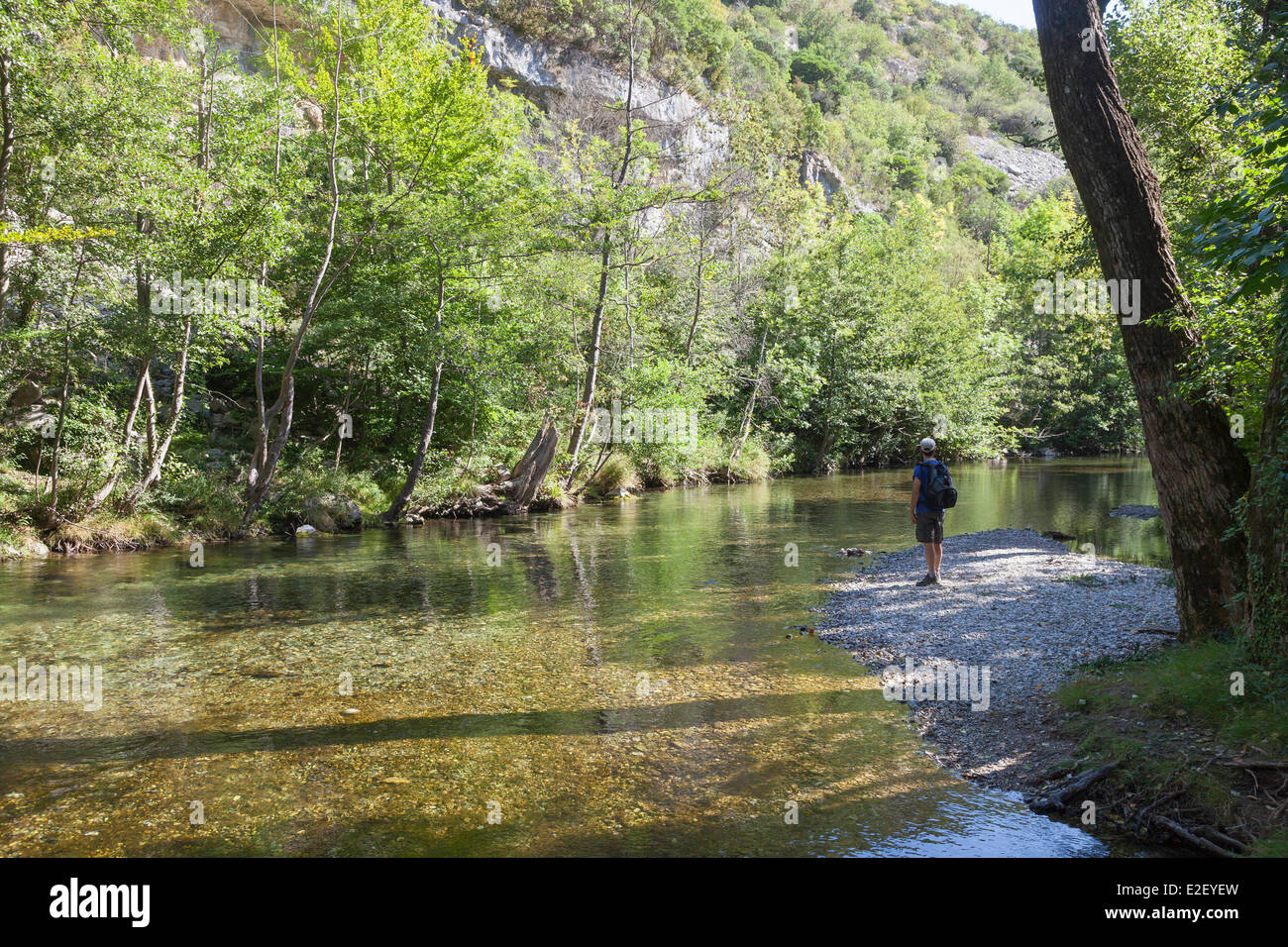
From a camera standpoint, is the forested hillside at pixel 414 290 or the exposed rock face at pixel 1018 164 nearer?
the forested hillside at pixel 414 290

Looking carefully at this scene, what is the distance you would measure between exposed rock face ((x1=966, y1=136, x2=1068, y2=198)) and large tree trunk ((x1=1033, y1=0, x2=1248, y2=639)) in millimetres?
105361

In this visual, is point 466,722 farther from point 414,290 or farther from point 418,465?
point 414,290

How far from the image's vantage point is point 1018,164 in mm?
104625

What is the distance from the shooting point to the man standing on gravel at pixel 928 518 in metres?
10.9

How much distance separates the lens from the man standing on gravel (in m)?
10.9

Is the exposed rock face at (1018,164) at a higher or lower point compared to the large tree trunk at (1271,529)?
higher

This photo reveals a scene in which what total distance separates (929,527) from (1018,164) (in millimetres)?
112490

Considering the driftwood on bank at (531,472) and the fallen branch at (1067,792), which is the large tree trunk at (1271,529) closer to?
the fallen branch at (1067,792)

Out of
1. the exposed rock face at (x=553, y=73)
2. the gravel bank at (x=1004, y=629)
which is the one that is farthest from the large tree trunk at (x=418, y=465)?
the exposed rock face at (x=553, y=73)

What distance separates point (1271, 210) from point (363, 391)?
71.3 ft

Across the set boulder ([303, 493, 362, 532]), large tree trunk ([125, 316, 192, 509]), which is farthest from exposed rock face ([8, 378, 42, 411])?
boulder ([303, 493, 362, 532])

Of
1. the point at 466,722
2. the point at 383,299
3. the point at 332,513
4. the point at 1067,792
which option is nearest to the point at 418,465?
the point at 332,513

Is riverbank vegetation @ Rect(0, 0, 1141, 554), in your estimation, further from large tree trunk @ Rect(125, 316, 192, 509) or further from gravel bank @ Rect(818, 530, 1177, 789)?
gravel bank @ Rect(818, 530, 1177, 789)

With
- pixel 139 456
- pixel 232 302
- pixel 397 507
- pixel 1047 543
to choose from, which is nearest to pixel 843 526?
pixel 1047 543
